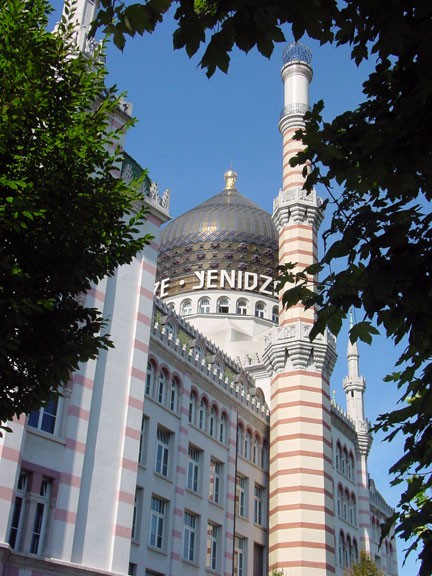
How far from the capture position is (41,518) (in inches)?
800

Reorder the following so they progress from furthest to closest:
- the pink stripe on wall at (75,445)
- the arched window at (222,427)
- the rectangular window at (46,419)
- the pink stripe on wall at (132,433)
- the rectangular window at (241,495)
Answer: the arched window at (222,427), the rectangular window at (241,495), the pink stripe on wall at (132,433), the pink stripe on wall at (75,445), the rectangular window at (46,419)

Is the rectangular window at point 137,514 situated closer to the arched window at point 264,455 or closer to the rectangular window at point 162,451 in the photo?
the rectangular window at point 162,451

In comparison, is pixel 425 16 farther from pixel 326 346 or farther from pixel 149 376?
pixel 326 346

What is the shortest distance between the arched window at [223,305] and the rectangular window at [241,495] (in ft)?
50.3

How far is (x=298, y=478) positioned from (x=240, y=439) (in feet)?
11.0

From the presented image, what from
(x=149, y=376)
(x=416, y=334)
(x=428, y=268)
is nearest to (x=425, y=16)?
(x=428, y=268)

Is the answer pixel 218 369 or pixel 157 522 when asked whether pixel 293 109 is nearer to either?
pixel 218 369

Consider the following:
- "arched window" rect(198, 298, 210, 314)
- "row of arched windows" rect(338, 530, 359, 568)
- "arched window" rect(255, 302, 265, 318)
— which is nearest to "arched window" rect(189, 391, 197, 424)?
"row of arched windows" rect(338, 530, 359, 568)

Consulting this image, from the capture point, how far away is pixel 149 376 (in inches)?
1097

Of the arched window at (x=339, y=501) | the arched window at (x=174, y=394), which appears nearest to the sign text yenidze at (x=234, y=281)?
the arched window at (x=339, y=501)

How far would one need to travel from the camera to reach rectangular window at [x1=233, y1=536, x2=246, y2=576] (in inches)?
1215

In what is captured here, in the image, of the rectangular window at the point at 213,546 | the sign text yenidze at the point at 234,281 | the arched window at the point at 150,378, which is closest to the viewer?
the arched window at the point at 150,378

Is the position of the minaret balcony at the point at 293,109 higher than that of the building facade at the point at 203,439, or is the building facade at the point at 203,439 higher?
the minaret balcony at the point at 293,109

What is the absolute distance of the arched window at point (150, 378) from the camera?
2759cm
